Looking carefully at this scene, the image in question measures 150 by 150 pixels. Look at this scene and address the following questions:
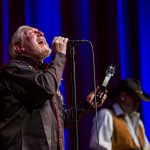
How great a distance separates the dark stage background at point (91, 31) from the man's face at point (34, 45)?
852mm

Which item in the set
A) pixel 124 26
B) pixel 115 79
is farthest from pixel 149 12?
pixel 115 79

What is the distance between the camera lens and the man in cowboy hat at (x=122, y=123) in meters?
3.06

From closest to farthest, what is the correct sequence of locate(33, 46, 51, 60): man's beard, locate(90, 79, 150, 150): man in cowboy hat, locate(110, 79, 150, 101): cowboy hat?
1. locate(33, 46, 51, 60): man's beard
2. locate(90, 79, 150, 150): man in cowboy hat
3. locate(110, 79, 150, 101): cowboy hat

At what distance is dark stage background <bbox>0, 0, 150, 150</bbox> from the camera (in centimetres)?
306

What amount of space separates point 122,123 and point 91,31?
2.34 feet

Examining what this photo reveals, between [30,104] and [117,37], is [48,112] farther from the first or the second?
[117,37]

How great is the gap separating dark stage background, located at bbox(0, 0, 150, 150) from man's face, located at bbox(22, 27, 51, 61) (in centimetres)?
85

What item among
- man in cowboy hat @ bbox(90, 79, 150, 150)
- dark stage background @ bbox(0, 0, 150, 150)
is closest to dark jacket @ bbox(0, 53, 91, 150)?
dark stage background @ bbox(0, 0, 150, 150)

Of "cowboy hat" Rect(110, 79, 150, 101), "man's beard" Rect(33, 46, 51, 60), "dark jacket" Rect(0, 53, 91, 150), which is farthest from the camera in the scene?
"cowboy hat" Rect(110, 79, 150, 101)

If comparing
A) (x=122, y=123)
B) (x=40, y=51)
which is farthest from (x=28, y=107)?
(x=122, y=123)

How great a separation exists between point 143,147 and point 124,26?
0.95 metres

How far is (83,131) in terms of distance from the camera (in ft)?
11.0

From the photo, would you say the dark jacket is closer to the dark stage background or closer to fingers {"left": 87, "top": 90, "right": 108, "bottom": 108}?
fingers {"left": 87, "top": 90, "right": 108, "bottom": 108}

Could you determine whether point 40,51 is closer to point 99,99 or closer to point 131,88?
point 99,99
